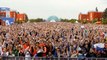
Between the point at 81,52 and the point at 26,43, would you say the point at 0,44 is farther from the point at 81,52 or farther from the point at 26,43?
the point at 81,52

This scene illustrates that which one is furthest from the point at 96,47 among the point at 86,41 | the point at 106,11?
the point at 106,11

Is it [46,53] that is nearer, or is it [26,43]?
[46,53]

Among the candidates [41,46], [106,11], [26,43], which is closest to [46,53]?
[41,46]

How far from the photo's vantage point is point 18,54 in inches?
1000

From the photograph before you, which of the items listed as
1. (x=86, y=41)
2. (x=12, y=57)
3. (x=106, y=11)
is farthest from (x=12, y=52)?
(x=106, y=11)

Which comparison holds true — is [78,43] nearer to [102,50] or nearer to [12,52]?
[102,50]

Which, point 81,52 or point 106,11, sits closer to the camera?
point 81,52

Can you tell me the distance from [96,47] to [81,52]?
1468 millimetres

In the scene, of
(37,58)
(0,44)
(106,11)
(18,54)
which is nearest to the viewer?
(37,58)

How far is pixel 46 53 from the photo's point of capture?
81.2 ft

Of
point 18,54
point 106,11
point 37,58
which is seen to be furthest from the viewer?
point 106,11

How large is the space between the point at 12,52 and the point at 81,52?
3.26m

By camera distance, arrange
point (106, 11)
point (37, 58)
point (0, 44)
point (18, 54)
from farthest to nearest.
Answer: point (106, 11), point (0, 44), point (18, 54), point (37, 58)

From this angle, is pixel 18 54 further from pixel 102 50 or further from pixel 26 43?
pixel 102 50
